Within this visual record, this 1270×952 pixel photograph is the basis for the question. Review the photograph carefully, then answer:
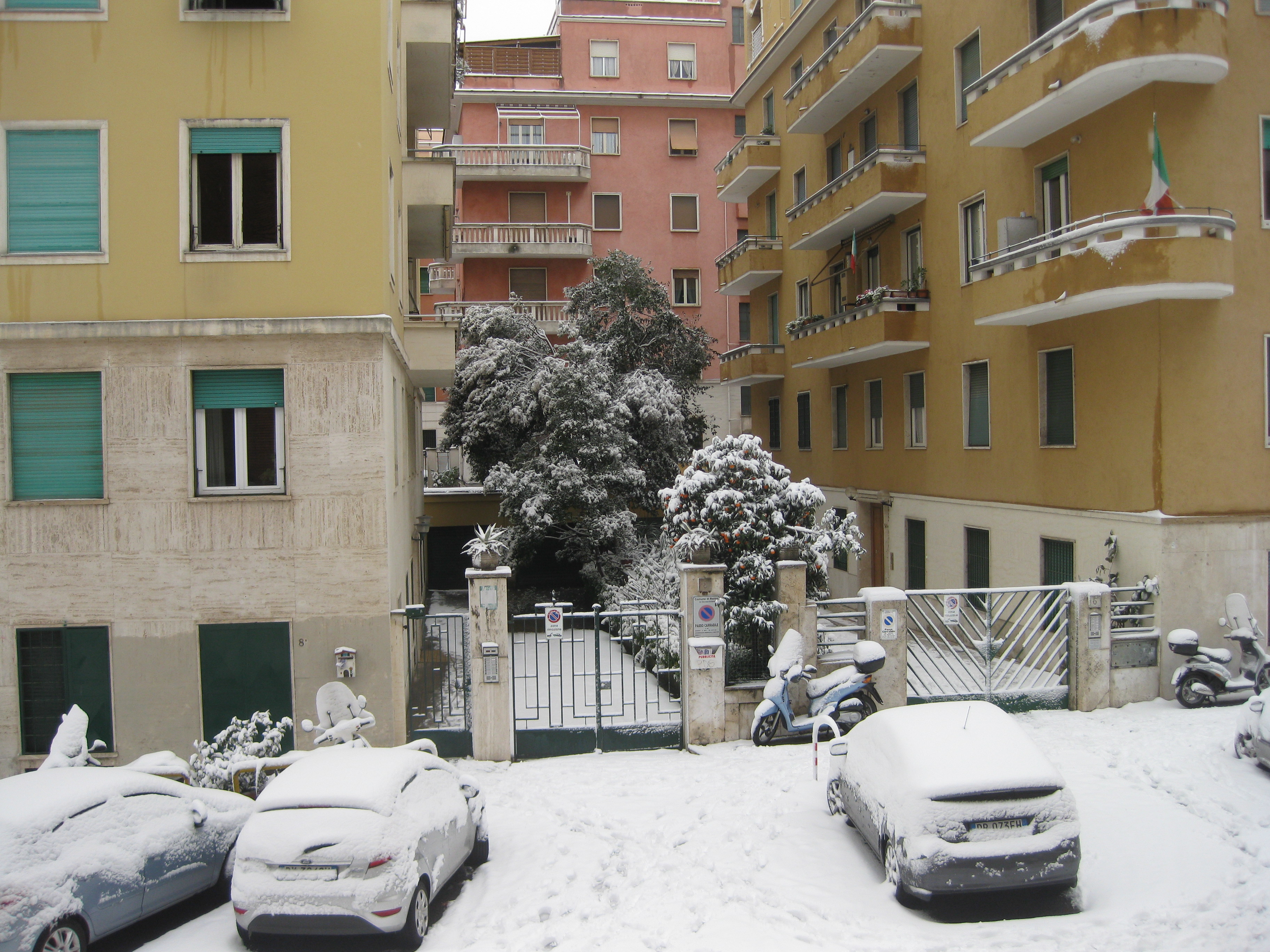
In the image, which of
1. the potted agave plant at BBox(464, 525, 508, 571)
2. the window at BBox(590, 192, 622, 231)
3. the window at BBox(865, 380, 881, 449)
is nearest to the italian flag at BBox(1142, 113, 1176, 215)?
the window at BBox(865, 380, 881, 449)

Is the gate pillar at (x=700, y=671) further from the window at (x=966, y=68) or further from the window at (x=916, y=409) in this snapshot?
the window at (x=966, y=68)

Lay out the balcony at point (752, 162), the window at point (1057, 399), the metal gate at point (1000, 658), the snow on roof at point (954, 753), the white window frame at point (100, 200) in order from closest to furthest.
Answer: the snow on roof at point (954, 753), the white window frame at point (100, 200), the metal gate at point (1000, 658), the window at point (1057, 399), the balcony at point (752, 162)

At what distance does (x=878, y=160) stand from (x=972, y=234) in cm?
268

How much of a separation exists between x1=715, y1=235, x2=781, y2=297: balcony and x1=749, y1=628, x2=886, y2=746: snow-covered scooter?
17647 mm

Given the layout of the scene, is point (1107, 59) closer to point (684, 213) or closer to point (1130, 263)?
point (1130, 263)

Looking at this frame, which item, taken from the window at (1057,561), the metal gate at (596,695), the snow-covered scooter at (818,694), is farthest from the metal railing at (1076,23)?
the metal gate at (596,695)

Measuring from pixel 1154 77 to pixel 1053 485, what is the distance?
19.9 feet

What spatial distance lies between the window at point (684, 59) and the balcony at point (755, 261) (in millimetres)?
12309

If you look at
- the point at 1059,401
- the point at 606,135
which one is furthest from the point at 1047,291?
the point at 606,135

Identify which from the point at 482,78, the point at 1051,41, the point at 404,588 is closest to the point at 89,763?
the point at 404,588

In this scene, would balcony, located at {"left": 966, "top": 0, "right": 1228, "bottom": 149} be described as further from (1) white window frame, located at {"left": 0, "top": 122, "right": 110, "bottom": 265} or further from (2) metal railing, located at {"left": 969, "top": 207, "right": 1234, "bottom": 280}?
(1) white window frame, located at {"left": 0, "top": 122, "right": 110, "bottom": 265}

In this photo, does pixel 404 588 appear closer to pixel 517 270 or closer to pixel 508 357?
pixel 508 357

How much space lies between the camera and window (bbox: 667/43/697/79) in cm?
3706

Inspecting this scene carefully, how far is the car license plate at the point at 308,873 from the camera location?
6.36 metres
